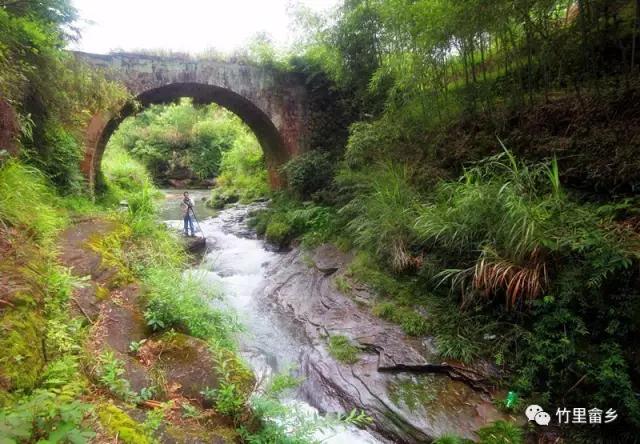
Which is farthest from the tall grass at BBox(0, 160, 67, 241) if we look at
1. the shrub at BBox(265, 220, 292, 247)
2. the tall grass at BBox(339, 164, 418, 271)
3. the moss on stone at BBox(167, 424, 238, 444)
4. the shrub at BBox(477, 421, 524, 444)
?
the shrub at BBox(265, 220, 292, 247)

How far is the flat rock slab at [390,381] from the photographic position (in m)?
3.14

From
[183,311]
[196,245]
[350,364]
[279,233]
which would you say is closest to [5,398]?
[183,311]

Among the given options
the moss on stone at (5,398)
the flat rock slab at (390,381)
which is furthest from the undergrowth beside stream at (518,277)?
the moss on stone at (5,398)

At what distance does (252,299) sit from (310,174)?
12.5ft

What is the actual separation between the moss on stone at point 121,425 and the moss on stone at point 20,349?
376 mm

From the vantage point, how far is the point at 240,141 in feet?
57.6

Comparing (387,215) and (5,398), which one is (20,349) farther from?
(387,215)

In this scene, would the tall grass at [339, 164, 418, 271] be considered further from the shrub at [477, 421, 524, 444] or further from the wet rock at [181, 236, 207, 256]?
the wet rock at [181, 236, 207, 256]

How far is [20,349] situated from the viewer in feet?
6.47

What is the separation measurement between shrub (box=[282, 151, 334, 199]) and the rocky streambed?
2521 mm

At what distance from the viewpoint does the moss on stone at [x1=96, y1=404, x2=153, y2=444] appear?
5.65 ft

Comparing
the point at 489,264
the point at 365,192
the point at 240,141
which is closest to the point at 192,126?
the point at 240,141

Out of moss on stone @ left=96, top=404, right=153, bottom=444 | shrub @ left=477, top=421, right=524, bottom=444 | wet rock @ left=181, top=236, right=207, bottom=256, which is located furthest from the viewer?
wet rock @ left=181, top=236, right=207, bottom=256

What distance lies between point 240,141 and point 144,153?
22.6ft
